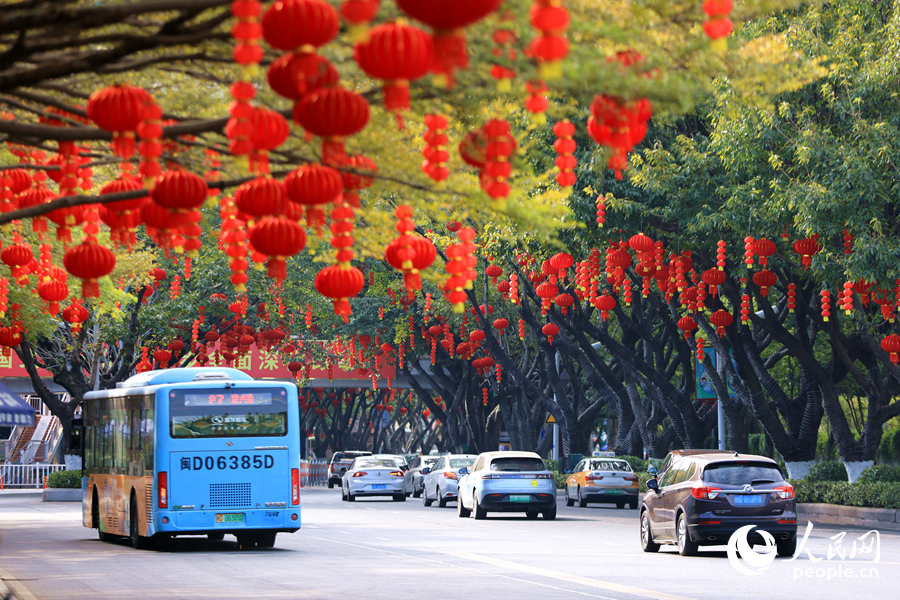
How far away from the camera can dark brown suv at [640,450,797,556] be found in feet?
59.0

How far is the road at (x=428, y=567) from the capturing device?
14.3 meters

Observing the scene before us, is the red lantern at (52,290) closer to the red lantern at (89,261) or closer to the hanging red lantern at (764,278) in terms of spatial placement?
the red lantern at (89,261)

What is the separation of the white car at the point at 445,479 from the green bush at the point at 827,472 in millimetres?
9967

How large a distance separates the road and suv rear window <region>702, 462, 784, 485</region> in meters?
1.18

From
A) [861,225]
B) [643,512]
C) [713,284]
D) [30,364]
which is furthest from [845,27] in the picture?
[30,364]

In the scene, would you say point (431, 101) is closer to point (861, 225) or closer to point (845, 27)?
point (861, 225)

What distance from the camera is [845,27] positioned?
76.8ft

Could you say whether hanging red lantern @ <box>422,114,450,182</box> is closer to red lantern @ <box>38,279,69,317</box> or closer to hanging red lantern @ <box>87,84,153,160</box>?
hanging red lantern @ <box>87,84,153,160</box>

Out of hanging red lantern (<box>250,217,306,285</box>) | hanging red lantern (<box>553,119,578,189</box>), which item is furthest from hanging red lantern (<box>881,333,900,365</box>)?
hanging red lantern (<box>250,217,306,285</box>)

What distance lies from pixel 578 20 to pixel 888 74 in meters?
15.1

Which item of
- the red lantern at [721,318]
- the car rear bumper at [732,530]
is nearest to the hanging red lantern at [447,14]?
the car rear bumper at [732,530]

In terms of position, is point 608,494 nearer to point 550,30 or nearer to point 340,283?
point 340,283

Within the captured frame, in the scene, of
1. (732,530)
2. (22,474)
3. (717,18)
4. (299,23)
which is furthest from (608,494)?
(22,474)

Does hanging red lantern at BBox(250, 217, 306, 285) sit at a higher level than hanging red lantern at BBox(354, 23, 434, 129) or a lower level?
lower
